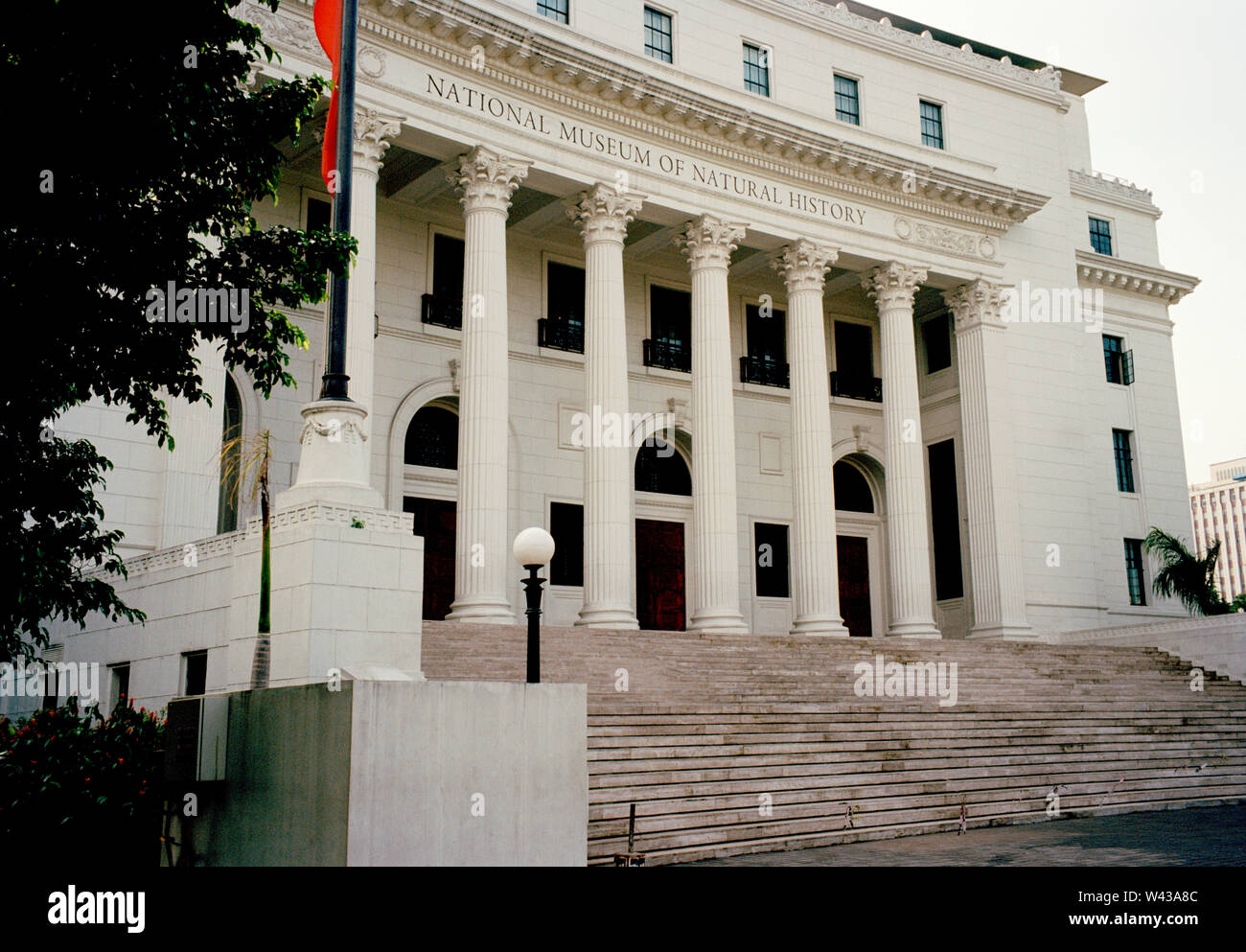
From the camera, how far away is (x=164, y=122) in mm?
9977

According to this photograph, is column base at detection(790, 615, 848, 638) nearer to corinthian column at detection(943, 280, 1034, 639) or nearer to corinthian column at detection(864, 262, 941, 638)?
corinthian column at detection(864, 262, 941, 638)

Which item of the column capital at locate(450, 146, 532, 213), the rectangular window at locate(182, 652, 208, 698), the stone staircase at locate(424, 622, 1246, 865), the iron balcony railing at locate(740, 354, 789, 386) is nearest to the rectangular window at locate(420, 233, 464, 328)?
the column capital at locate(450, 146, 532, 213)

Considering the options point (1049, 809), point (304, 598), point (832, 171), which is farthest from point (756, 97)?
point (304, 598)

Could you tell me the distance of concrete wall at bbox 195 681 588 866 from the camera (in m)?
9.63

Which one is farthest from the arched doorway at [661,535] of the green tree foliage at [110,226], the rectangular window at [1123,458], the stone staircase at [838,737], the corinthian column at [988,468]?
the green tree foliage at [110,226]

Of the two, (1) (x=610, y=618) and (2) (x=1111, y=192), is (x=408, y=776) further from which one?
(2) (x=1111, y=192)

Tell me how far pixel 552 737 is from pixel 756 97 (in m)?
24.2

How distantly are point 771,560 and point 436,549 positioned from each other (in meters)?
10.7

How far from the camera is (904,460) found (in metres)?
30.6

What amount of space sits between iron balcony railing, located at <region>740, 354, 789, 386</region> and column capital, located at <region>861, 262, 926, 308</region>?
4.20 m
